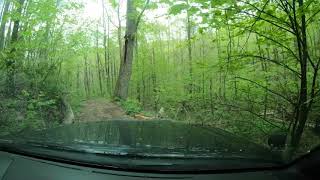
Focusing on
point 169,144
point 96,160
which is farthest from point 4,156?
point 169,144

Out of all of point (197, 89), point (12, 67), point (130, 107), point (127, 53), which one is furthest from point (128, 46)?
point (12, 67)

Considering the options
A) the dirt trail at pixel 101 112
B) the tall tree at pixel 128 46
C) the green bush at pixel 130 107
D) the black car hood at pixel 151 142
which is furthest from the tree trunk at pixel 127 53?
the black car hood at pixel 151 142

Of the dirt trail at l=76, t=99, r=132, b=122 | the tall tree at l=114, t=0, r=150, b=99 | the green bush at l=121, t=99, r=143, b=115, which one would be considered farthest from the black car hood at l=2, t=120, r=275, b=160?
the tall tree at l=114, t=0, r=150, b=99

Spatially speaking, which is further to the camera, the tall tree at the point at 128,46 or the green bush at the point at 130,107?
the tall tree at the point at 128,46

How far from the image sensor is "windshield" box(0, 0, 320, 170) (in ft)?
5.80

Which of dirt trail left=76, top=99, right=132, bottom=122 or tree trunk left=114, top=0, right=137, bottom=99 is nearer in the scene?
dirt trail left=76, top=99, right=132, bottom=122

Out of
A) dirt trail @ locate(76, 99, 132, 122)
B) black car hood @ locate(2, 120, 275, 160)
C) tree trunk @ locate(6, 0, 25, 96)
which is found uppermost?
tree trunk @ locate(6, 0, 25, 96)

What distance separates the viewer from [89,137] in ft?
6.55

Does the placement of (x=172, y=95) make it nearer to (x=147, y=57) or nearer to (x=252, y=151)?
(x=147, y=57)

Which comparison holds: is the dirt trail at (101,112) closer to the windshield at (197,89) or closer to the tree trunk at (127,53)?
the windshield at (197,89)

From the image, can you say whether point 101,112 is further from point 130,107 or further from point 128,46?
point 128,46

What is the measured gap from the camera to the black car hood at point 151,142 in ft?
5.22

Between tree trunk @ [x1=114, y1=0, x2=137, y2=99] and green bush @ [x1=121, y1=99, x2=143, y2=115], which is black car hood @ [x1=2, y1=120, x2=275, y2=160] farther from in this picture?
tree trunk @ [x1=114, y1=0, x2=137, y2=99]

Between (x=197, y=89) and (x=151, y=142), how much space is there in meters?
10.6
